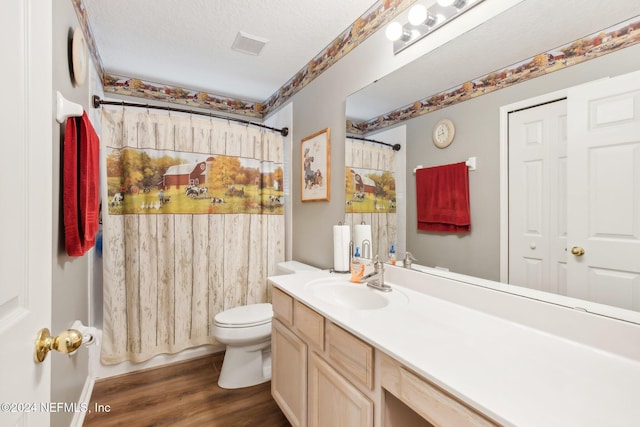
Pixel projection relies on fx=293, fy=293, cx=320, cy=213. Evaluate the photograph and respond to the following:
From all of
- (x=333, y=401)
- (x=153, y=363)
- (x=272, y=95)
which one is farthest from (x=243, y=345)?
(x=272, y=95)

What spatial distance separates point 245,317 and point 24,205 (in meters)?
1.74

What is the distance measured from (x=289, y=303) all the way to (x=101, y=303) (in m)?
1.60

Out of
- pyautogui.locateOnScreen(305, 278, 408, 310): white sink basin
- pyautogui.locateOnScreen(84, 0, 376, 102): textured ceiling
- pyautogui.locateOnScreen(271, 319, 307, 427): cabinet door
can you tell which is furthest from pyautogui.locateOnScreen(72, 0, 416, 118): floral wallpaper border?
pyautogui.locateOnScreen(271, 319, 307, 427): cabinet door

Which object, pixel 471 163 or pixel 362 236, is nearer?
pixel 471 163

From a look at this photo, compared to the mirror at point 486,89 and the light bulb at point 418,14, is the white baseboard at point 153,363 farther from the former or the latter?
the light bulb at point 418,14

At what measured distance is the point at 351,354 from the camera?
1.05m

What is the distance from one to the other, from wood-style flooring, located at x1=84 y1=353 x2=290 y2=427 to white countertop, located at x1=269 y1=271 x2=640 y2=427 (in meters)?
1.09

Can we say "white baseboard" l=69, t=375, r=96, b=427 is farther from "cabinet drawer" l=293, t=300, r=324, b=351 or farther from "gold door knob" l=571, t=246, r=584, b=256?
"gold door knob" l=571, t=246, r=584, b=256

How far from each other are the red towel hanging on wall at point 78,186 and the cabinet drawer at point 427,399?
55.9 inches

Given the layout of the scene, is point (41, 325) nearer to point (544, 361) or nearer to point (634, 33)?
point (544, 361)

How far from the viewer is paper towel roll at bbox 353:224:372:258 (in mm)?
1784

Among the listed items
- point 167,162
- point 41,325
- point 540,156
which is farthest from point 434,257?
point 167,162

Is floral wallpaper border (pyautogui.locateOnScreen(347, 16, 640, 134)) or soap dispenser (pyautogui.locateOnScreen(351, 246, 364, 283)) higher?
floral wallpaper border (pyautogui.locateOnScreen(347, 16, 640, 134))

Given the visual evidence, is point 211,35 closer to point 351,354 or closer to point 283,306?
point 283,306
